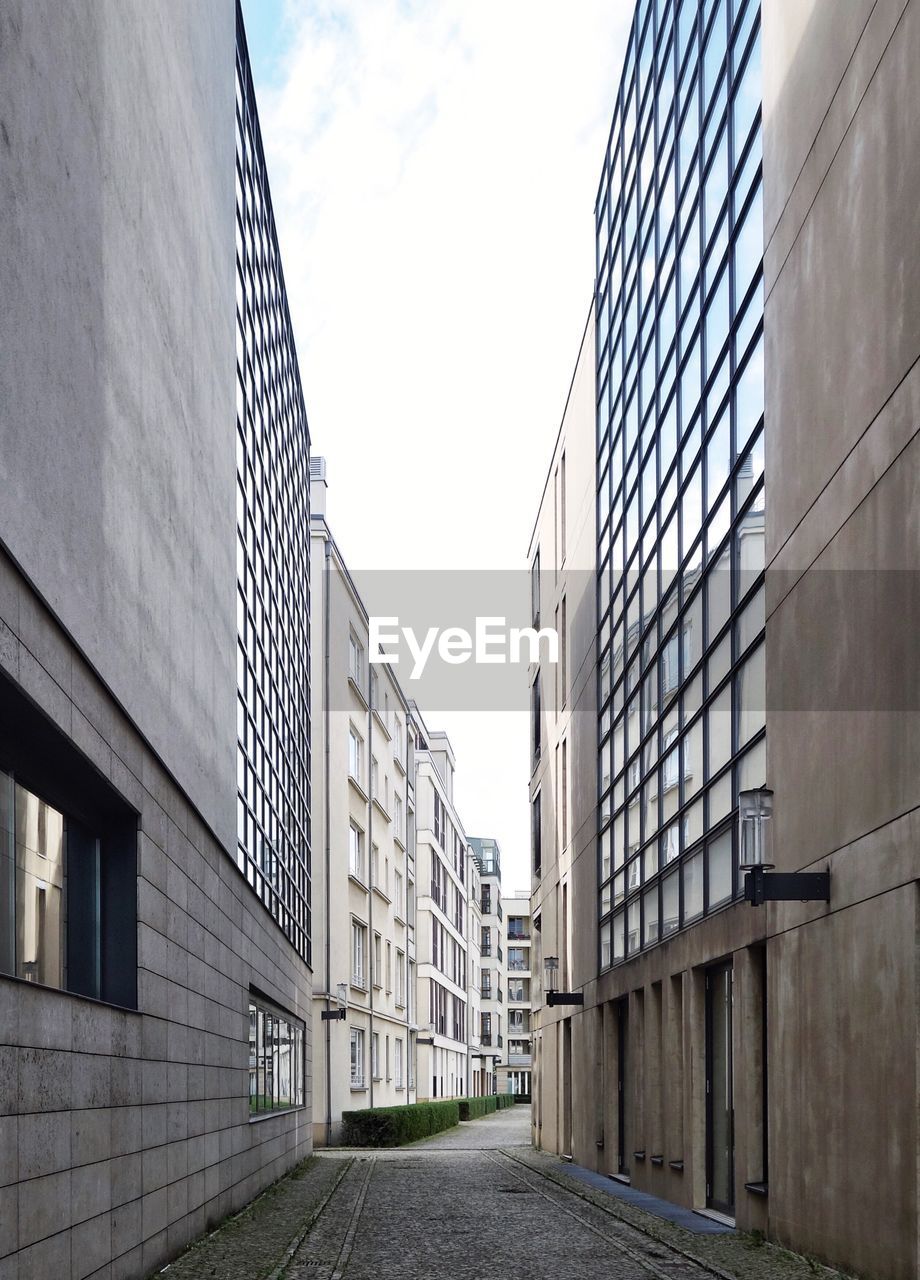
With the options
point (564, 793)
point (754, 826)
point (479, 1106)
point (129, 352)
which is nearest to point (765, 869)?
point (754, 826)

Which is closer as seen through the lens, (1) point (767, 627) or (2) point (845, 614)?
(2) point (845, 614)

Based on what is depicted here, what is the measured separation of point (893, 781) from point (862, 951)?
139 centimetres

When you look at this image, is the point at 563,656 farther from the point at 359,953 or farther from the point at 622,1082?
the point at 359,953

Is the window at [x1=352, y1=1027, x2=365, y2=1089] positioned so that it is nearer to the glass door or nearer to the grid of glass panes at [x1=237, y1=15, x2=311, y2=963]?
the grid of glass panes at [x1=237, y1=15, x2=311, y2=963]

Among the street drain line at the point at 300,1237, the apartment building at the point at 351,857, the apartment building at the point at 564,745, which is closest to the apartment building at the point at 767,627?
the apartment building at the point at 564,745

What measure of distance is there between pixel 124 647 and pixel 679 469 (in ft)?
33.9

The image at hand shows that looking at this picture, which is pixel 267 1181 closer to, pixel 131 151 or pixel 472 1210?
pixel 472 1210

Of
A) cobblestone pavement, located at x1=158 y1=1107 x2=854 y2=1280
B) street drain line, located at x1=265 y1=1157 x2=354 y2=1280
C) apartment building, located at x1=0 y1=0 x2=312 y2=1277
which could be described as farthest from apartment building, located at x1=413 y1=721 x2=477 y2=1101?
apartment building, located at x1=0 y1=0 x2=312 y2=1277

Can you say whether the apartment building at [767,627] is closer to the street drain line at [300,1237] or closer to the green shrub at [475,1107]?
the street drain line at [300,1237]

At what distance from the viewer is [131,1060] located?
11461mm

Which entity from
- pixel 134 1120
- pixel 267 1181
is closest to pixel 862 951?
pixel 134 1120

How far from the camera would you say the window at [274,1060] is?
21422mm

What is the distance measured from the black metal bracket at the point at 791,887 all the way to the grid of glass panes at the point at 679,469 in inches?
113

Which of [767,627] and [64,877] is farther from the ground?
[767,627]
